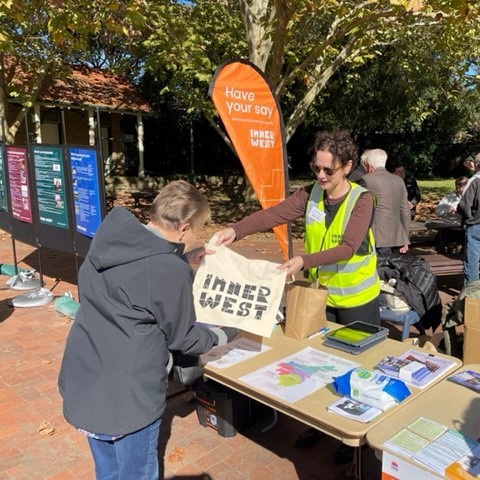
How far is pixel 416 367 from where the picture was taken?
2393mm

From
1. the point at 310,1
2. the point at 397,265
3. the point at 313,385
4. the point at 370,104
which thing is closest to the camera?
the point at 313,385

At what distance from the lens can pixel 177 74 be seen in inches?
440

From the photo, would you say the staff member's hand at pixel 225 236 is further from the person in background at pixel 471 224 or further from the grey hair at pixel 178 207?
the person in background at pixel 471 224

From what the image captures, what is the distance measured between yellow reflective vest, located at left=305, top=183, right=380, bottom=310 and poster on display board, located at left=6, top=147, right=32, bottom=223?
5.14 meters

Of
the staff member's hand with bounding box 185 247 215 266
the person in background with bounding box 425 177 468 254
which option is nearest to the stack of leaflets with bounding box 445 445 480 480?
the staff member's hand with bounding box 185 247 215 266

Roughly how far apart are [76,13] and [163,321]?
8.01 metres

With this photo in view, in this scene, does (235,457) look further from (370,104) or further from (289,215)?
(370,104)

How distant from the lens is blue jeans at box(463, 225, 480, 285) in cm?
604

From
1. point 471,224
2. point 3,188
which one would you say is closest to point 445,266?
point 471,224

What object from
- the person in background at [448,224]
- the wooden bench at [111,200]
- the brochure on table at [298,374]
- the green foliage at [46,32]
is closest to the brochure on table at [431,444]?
the brochure on table at [298,374]

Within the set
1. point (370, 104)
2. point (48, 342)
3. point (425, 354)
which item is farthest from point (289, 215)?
point (370, 104)

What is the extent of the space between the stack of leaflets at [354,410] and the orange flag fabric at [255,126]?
279cm

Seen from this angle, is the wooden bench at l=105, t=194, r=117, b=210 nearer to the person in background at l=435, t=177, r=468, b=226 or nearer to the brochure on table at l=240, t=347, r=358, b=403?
the person in background at l=435, t=177, r=468, b=226

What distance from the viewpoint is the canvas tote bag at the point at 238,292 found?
8.43 feet
